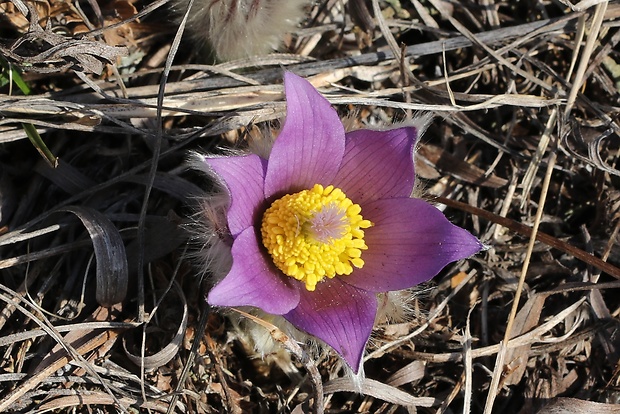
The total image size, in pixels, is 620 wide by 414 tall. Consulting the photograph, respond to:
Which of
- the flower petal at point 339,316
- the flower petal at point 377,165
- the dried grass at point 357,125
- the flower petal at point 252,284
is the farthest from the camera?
the dried grass at point 357,125

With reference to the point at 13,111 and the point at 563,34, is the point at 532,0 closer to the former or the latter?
the point at 563,34

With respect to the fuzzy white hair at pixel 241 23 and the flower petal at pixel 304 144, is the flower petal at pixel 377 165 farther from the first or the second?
the fuzzy white hair at pixel 241 23

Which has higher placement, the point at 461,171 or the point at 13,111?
the point at 13,111

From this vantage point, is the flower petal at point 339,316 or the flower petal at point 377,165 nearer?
the flower petal at point 339,316

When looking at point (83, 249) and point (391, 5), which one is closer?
point (83, 249)

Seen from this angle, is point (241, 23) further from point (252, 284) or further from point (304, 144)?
point (252, 284)

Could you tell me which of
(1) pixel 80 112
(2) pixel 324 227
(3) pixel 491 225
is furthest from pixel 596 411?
(1) pixel 80 112

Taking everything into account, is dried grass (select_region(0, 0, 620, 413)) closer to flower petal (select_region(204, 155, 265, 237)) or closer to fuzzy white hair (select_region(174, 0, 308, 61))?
fuzzy white hair (select_region(174, 0, 308, 61))

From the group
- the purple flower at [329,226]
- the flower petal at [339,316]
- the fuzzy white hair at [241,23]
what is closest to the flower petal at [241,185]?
the purple flower at [329,226]
